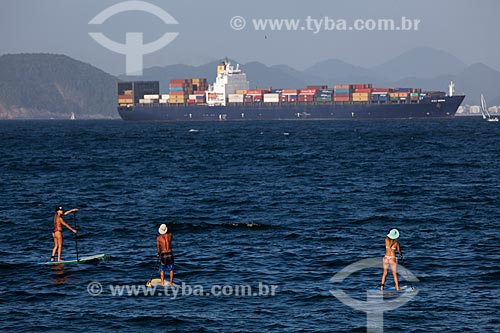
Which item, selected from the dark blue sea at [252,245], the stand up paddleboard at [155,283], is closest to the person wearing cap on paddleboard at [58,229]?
the dark blue sea at [252,245]

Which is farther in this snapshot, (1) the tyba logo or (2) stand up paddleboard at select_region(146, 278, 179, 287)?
(2) stand up paddleboard at select_region(146, 278, 179, 287)

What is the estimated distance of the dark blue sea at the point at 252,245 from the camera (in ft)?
77.8

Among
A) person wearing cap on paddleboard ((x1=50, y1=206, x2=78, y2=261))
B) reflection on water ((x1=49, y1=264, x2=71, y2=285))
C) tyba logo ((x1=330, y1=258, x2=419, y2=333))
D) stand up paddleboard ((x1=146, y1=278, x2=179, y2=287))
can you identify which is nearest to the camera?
tyba logo ((x1=330, y1=258, x2=419, y2=333))

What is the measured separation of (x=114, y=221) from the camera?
41.8m

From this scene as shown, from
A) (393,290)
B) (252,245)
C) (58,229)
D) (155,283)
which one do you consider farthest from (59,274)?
(393,290)

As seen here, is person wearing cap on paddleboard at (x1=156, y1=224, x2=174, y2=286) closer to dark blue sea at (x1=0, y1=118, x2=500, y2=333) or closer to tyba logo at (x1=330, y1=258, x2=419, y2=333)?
dark blue sea at (x1=0, y1=118, x2=500, y2=333)

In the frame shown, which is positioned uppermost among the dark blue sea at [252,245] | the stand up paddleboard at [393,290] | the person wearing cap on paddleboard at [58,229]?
the person wearing cap on paddleboard at [58,229]

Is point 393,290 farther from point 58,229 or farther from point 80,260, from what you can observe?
point 58,229

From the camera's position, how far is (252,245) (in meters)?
34.3

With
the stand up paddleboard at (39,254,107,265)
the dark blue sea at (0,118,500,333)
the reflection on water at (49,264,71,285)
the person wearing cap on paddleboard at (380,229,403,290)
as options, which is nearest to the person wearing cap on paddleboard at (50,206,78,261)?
the stand up paddleboard at (39,254,107,265)

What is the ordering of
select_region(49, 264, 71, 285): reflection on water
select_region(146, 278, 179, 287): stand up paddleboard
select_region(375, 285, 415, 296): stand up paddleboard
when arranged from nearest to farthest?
select_region(375, 285, 415, 296): stand up paddleboard
select_region(146, 278, 179, 287): stand up paddleboard
select_region(49, 264, 71, 285): reflection on water

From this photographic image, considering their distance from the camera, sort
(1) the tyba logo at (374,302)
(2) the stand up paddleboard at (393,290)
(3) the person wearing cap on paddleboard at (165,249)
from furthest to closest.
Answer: (2) the stand up paddleboard at (393,290)
(3) the person wearing cap on paddleboard at (165,249)
(1) the tyba logo at (374,302)

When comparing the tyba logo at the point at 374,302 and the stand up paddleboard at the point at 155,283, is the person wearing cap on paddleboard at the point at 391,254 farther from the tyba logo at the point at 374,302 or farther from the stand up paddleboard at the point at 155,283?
the stand up paddleboard at the point at 155,283

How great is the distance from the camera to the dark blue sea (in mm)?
23703
